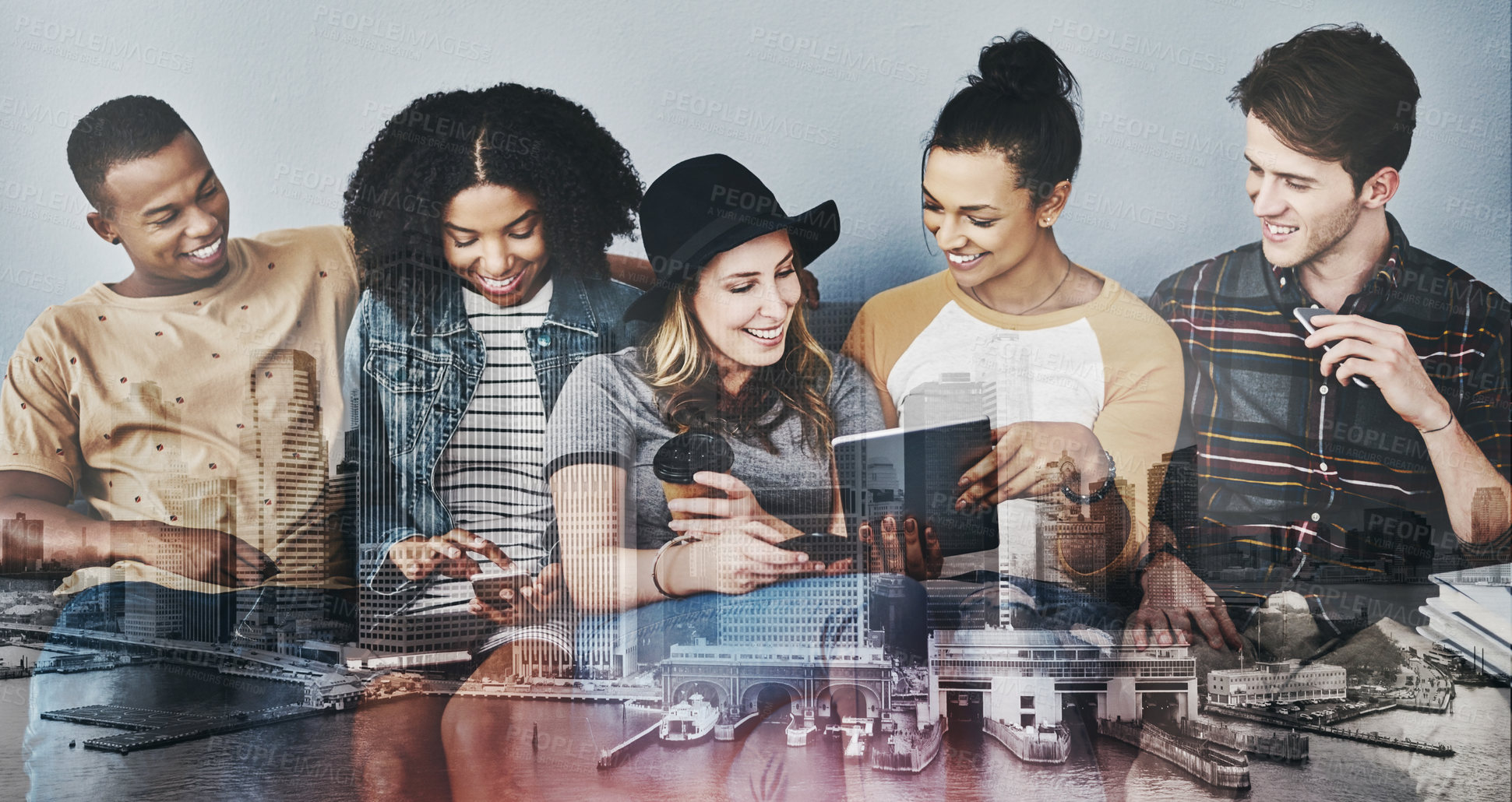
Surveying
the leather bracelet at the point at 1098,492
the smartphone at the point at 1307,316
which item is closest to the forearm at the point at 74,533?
the leather bracelet at the point at 1098,492

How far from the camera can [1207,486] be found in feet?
10.7

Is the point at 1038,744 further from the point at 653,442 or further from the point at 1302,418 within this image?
the point at 653,442

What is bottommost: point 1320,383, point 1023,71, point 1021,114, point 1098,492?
point 1098,492

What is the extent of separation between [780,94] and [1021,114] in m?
0.74

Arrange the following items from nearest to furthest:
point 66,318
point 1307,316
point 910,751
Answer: point 910,751, point 1307,316, point 66,318

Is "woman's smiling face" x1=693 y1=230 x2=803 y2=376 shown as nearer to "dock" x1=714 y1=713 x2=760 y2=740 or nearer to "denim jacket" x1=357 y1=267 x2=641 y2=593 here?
"denim jacket" x1=357 y1=267 x2=641 y2=593

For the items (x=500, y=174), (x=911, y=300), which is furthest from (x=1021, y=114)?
(x=500, y=174)

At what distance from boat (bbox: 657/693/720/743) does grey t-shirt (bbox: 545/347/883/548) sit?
1.60 ft

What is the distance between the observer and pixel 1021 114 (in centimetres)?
329

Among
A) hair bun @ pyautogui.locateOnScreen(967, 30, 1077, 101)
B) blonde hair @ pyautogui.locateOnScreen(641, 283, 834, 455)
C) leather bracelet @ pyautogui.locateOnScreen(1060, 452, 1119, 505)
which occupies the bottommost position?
leather bracelet @ pyautogui.locateOnScreen(1060, 452, 1119, 505)

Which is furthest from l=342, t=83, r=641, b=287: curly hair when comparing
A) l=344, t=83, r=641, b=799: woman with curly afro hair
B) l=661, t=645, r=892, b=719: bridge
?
l=661, t=645, r=892, b=719: bridge

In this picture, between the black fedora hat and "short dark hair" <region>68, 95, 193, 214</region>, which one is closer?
the black fedora hat

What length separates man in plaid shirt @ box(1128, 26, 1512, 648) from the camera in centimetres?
328

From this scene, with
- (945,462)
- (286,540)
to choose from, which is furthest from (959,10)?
(286,540)
